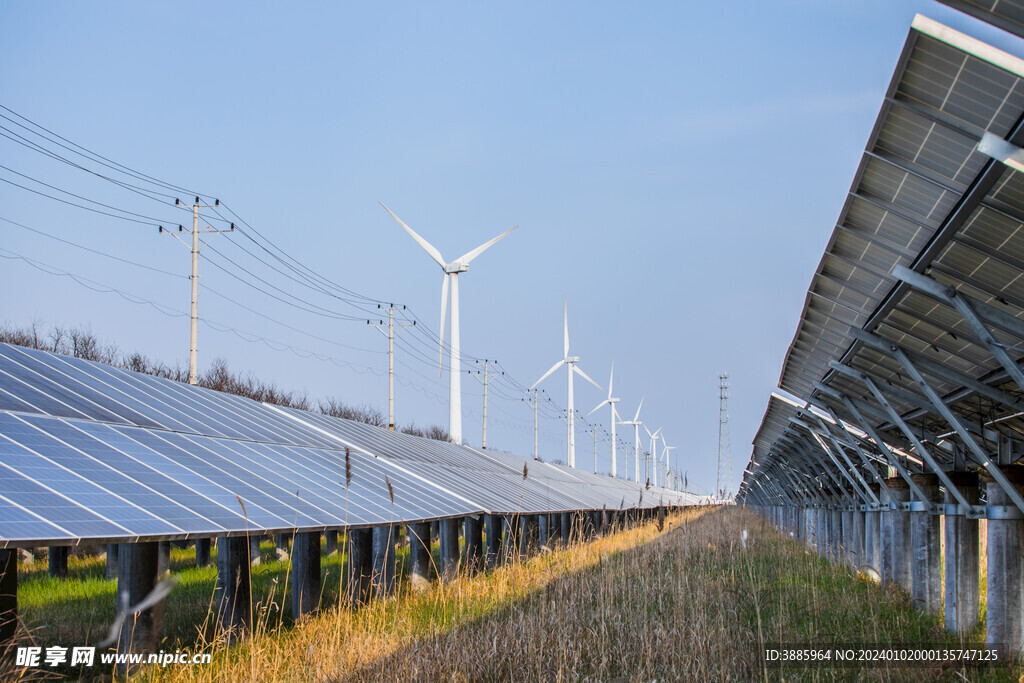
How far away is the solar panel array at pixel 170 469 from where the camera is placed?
8727 mm

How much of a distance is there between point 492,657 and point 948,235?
6.24 m

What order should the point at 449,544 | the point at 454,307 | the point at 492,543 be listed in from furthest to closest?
the point at 454,307, the point at 492,543, the point at 449,544

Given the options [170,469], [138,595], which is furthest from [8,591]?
[170,469]

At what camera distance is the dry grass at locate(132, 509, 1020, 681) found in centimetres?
912

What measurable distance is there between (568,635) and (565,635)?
0.04m

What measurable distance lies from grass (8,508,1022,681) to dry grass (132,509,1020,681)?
1.0 inches

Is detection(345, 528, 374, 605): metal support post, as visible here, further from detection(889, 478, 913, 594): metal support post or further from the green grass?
detection(889, 478, 913, 594): metal support post

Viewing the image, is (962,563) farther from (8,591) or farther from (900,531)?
(8,591)

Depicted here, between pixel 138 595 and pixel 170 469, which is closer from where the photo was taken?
pixel 138 595

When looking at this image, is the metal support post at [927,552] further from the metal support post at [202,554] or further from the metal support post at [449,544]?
the metal support post at [202,554]

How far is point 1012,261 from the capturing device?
29.5 feet

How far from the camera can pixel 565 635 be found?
10.5 m

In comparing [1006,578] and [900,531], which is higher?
[1006,578]

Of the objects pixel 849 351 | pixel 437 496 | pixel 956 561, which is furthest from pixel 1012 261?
pixel 437 496
